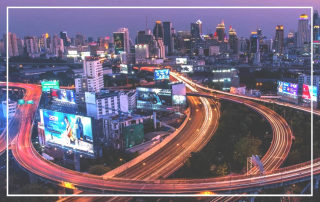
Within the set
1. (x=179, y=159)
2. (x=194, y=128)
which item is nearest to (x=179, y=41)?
(x=194, y=128)

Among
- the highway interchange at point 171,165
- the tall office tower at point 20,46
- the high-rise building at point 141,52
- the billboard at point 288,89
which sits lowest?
the highway interchange at point 171,165

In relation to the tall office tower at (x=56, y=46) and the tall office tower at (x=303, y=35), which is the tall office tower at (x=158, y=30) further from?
the tall office tower at (x=303, y=35)

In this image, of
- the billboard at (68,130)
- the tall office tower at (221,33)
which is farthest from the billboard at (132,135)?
the tall office tower at (221,33)

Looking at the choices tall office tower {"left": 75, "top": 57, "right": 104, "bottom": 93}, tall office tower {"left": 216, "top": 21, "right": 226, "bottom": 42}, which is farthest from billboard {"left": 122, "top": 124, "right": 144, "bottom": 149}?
tall office tower {"left": 216, "top": 21, "right": 226, "bottom": 42}

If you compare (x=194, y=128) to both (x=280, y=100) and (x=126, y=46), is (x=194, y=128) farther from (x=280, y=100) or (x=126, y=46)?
(x=126, y=46)

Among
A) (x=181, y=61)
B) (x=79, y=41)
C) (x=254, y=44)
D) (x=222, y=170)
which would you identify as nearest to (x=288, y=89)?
(x=222, y=170)
